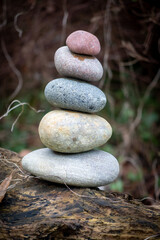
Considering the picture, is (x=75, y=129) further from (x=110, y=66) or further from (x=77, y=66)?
(x=110, y=66)

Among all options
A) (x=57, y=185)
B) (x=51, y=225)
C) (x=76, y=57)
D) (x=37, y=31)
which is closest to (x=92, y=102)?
(x=76, y=57)

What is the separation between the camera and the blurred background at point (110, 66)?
4.71 m

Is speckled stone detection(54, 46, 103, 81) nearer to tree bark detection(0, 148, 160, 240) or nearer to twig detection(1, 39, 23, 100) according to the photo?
tree bark detection(0, 148, 160, 240)

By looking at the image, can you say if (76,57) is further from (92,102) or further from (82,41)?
(92,102)

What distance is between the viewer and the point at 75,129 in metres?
2.34

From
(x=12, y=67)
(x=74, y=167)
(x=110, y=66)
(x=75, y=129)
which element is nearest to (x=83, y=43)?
(x=75, y=129)

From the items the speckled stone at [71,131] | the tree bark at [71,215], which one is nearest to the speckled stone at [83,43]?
the speckled stone at [71,131]

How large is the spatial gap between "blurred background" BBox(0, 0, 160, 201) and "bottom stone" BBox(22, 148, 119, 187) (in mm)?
1888

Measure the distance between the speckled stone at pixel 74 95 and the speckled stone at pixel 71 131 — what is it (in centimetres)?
10

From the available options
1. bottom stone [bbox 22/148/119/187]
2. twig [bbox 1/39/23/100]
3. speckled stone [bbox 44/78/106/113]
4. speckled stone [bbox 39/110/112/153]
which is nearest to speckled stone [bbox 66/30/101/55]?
speckled stone [bbox 44/78/106/113]

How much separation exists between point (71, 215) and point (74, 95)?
98 cm

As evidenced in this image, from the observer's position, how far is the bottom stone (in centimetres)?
228

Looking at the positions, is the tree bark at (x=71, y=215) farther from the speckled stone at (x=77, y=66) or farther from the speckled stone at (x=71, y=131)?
the speckled stone at (x=77, y=66)

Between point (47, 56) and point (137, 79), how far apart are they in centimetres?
207
